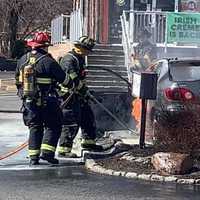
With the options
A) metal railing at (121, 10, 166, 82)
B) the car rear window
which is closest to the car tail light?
the car rear window

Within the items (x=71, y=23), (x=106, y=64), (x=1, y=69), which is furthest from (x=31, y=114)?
(x=1, y=69)

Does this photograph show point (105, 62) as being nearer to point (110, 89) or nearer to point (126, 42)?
point (126, 42)

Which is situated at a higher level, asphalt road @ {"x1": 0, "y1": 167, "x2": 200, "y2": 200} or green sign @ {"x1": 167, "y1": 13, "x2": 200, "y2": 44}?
green sign @ {"x1": 167, "y1": 13, "x2": 200, "y2": 44}

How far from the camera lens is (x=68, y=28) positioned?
84.0 ft

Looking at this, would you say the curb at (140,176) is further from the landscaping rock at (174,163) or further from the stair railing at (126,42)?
the stair railing at (126,42)

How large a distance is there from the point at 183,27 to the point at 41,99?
11440 mm

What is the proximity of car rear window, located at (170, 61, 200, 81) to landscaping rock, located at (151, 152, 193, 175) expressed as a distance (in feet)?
7.54

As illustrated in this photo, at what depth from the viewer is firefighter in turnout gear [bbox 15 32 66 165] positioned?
928 centimetres

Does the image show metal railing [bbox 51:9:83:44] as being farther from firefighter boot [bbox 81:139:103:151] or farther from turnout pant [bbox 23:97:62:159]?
turnout pant [bbox 23:97:62:159]

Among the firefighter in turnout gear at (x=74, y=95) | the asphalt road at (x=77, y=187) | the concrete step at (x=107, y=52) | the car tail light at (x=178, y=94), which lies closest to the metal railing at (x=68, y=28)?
the concrete step at (x=107, y=52)

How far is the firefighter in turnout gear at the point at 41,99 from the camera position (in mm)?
9281

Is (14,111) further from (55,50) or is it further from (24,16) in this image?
(24,16)

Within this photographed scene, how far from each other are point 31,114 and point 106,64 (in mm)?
9282

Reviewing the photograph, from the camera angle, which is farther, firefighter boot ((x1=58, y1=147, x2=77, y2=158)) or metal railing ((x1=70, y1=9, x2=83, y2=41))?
metal railing ((x1=70, y1=9, x2=83, y2=41))
